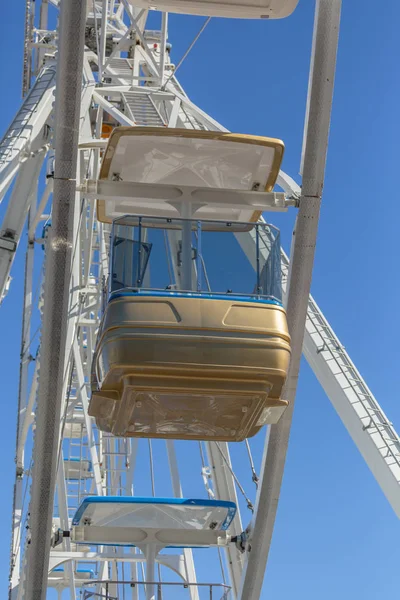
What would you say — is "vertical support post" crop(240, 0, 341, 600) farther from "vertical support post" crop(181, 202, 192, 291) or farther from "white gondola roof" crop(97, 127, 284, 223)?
"vertical support post" crop(181, 202, 192, 291)

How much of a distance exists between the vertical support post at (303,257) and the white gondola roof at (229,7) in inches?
63.0

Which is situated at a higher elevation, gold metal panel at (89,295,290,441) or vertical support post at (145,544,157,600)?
gold metal panel at (89,295,290,441)

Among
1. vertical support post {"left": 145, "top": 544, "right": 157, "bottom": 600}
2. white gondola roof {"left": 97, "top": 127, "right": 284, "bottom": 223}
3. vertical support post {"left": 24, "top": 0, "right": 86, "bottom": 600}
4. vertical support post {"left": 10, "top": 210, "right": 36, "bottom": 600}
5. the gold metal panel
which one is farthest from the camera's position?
vertical support post {"left": 10, "top": 210, "right": 36, "bottom": 600}

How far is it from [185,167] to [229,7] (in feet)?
6.58

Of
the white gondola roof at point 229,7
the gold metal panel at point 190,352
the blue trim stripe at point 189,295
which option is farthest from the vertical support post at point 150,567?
the white gondola roof at point 229,7

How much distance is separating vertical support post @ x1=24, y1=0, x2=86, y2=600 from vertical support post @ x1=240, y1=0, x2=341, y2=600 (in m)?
2.42

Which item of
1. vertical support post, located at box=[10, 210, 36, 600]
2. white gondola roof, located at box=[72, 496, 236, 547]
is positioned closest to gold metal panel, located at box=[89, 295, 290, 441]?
white gondola roof, located at box=[72, 496, 236, 547]

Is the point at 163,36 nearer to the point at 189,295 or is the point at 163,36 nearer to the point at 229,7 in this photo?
the point at 229,7

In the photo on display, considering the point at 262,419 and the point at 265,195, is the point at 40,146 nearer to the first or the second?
the point at 265,195

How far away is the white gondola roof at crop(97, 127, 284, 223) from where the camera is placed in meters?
11.1

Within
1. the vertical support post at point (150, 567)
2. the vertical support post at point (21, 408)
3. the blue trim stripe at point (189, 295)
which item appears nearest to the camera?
the blue trim stripe at point (189, 295)

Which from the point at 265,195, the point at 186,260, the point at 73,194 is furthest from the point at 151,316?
the point at 265,195

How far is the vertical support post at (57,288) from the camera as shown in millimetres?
9742

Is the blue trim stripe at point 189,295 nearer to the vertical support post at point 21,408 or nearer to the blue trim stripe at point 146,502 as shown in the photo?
the blue trim stripe at point 146,502
